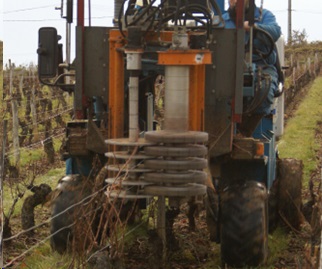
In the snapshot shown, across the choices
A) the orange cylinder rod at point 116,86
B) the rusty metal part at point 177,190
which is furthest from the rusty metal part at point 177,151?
the orange cylinder rod at point 116,86

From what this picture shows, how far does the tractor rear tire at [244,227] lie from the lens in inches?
275

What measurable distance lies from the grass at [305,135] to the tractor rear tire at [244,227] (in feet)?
18.0

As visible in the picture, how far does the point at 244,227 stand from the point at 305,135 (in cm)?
1353

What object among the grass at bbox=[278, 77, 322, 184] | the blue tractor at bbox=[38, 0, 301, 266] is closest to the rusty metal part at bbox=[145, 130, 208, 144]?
the blue tractor at bbox=[38, 0, 301, 266]

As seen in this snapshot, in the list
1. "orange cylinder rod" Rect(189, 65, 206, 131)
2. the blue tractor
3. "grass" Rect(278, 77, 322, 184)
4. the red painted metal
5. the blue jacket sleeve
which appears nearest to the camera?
the blue tractor

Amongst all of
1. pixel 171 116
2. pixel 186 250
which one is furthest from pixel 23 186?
pixel 171 116

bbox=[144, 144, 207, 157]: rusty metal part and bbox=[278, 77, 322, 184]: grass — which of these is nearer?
bbox=[144, 144, 207, 157]: rusty metal part

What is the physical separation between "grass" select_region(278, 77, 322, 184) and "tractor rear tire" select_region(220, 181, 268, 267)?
5491 mm

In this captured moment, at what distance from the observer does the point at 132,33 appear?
637 cm

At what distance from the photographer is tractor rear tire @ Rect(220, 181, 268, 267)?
6980 mm

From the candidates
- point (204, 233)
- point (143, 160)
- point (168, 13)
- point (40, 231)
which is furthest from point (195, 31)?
point (40, 231)

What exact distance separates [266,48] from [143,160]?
2661 millimetres

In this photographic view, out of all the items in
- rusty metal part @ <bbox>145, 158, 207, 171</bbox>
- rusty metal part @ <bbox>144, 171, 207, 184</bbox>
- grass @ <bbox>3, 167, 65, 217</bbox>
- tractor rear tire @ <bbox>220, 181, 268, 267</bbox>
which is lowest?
grass @ <bbox>3, 167, 65, 217</bbox>

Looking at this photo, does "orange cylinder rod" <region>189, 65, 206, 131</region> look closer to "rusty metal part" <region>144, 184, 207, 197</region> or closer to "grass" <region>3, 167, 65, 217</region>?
"rusty metal part" <region>144, 184, 207, 197</region>
